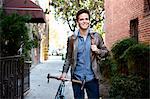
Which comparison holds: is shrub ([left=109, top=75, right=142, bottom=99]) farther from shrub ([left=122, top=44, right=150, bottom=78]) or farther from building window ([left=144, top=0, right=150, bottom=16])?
building window ([left=144, top=0, right=150, bottom=16])

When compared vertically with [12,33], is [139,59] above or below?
below

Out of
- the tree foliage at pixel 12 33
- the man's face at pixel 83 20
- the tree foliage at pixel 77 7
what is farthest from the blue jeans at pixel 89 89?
the tree foliage at pixel 77 7

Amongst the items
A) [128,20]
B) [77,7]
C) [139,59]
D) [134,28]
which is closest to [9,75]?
[139,59]

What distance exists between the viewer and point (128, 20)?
584 inches

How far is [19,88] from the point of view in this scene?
9047 mm

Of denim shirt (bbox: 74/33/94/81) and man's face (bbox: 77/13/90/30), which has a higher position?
man's face (bbox: 77/13/90/30)

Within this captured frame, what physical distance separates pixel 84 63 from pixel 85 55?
3.8 inches

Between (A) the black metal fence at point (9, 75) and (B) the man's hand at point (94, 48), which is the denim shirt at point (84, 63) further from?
(A) the black metal fence at point (9, 75)

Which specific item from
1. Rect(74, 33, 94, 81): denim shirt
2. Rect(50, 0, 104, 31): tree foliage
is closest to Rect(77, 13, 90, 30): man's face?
Rect(74, 33, 94, 81): denim shirt

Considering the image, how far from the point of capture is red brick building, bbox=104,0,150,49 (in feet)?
40.0

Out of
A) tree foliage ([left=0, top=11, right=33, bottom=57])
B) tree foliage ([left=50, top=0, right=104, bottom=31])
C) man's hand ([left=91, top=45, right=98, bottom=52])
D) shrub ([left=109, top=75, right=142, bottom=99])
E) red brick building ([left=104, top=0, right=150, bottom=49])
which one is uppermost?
tree foliage ([left=50, top=0, right=104, bottom=31])

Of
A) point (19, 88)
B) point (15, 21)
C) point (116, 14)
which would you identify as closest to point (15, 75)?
point (19, 88)

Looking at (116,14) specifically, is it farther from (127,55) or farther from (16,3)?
(127,55)

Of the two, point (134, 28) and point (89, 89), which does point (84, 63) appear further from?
point (134, 28)
